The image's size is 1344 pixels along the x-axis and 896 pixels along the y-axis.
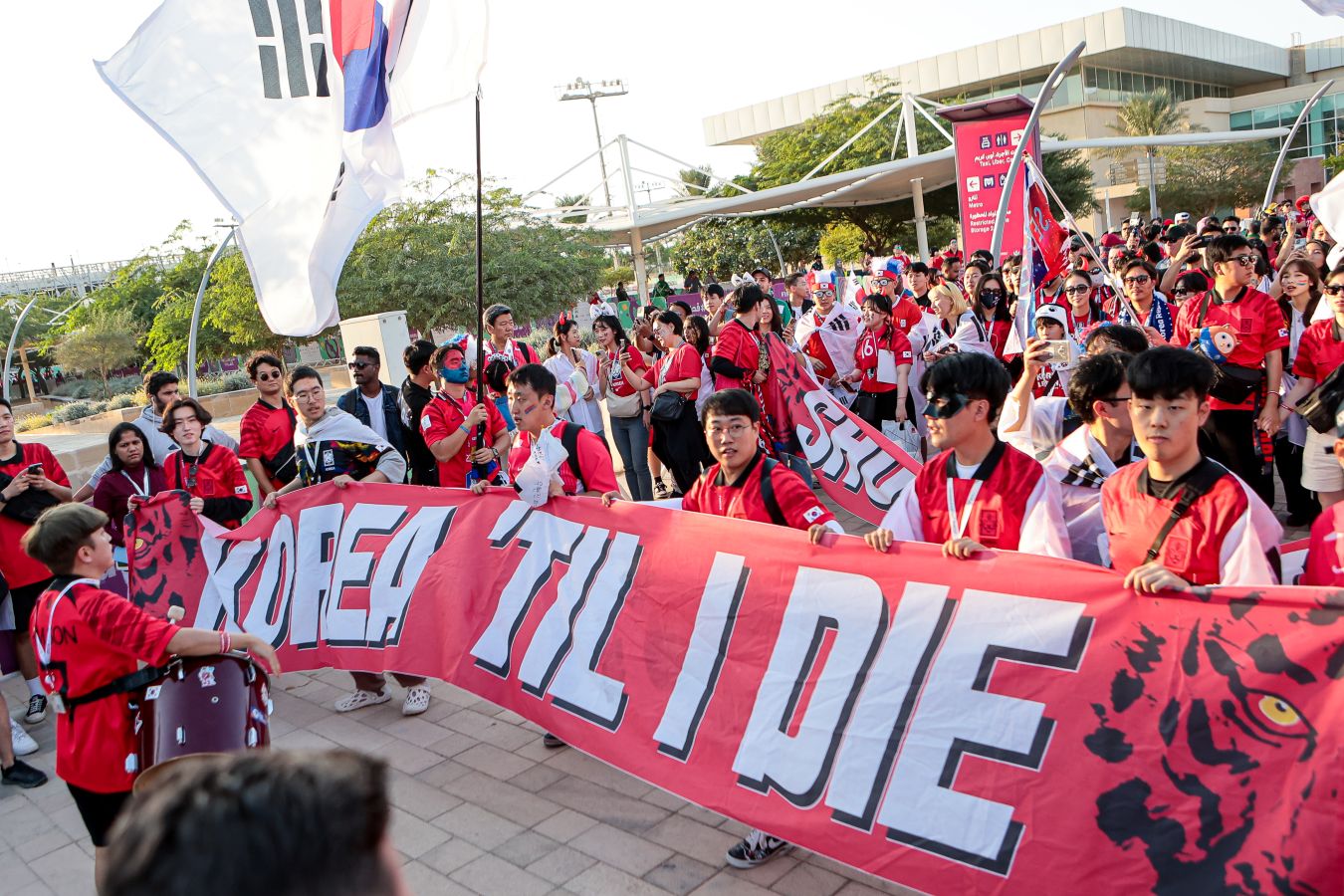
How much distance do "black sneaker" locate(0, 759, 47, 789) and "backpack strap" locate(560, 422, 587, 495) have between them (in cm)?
314

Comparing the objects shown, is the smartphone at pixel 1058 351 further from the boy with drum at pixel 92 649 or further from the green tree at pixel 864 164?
the green tree at pixel 864 164

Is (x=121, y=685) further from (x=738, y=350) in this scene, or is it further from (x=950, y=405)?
(x=738, y=350)

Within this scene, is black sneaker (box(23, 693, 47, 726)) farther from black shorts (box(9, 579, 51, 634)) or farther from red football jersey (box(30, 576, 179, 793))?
red football jersey (box(30, 576, 179, 793))

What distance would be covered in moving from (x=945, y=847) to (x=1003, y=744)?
13.0 inches

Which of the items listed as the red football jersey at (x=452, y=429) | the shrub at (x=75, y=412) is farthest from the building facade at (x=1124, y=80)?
the red football jersey at (x=452, y=429)

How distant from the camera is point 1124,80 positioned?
61.8 meters

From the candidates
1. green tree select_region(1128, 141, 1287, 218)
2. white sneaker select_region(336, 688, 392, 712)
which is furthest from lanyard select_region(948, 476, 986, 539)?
green tree select_region(1128, 141, 1287, 218)

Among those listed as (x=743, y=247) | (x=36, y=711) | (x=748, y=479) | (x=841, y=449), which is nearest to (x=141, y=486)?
(x=36, y=711)

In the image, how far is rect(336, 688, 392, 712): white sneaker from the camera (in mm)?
5566

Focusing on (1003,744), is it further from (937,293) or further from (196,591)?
(937,293)

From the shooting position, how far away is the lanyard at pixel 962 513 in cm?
348

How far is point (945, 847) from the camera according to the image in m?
2.87

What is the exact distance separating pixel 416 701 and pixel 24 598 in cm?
250

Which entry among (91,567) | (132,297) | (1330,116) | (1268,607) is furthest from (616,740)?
(1330,116)
